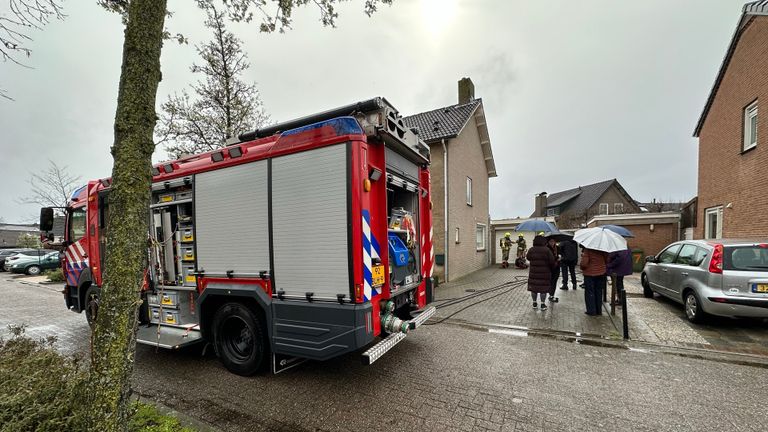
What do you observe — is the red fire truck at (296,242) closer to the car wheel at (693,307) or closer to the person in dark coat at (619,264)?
the person in dark coat at (619,264)

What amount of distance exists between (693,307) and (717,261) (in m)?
1.04

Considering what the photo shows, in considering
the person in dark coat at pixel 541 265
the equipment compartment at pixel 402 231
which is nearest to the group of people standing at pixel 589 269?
the person in dark coat at pixel 541 265

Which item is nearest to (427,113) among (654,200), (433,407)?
(433,407)

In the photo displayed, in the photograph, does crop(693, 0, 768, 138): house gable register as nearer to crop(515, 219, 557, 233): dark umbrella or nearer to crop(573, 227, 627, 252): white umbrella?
crop(573, 227, 627, 252): white umbrella

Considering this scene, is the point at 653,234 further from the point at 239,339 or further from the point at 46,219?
the point at 46,219

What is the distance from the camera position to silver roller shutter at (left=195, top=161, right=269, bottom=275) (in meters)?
3.68

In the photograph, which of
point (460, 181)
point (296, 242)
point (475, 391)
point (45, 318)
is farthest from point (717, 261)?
point (45, 318)

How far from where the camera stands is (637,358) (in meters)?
4.34

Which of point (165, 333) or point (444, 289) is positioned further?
point (444, 289)

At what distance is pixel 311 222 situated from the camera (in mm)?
3354

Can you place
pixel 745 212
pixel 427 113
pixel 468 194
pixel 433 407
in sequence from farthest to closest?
pixel 427 113 < pixel 468 194 < pixel 745 212 < pixel 433 407

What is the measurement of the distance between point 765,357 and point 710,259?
1634 mm

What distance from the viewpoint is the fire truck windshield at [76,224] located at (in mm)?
5850

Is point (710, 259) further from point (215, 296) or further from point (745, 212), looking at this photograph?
point (215, 296)
